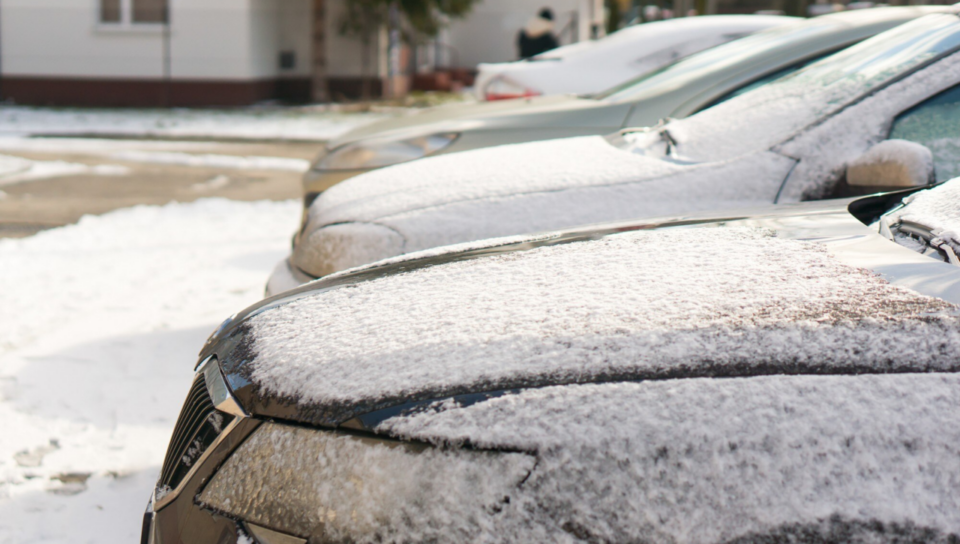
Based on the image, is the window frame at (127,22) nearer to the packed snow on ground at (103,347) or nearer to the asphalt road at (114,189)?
the asphalt road at (114,189)

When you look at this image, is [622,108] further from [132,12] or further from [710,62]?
[132,12]

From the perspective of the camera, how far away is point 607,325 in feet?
3.94

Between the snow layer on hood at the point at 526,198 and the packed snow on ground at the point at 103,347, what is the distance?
2.67 ft

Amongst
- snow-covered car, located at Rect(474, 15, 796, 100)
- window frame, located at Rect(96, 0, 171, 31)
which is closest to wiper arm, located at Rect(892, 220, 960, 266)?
snow-covered car, located at Rect(474, 15, 796, 100)

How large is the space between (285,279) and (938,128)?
2.03m

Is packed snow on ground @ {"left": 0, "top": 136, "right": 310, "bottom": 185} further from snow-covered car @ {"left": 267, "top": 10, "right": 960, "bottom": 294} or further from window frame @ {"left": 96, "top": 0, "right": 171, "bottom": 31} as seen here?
snow-covered car @ {"left": 267, "top": 10, "right": 960, "bottom": 294}

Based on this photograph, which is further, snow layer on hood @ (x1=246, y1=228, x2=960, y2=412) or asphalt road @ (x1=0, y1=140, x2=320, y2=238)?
asphalt road @ (x1=0, y1=140, x2=320, y2=238)

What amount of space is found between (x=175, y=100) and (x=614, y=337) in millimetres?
15913

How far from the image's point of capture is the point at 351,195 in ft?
9.62

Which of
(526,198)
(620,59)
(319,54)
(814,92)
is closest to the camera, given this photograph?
(526,198)

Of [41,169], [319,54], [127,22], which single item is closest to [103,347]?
[41,169]

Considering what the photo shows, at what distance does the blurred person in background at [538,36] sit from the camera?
44.0 ft

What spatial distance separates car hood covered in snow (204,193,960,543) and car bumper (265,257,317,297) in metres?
1.41

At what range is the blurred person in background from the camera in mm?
13414
